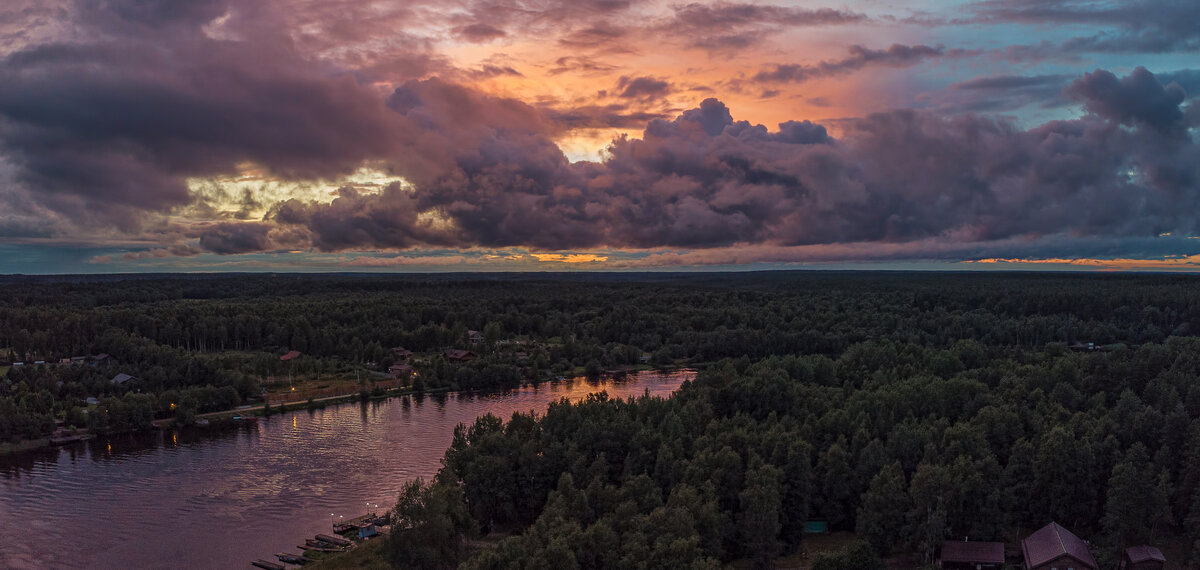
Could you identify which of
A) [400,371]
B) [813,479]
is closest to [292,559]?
[813,479]

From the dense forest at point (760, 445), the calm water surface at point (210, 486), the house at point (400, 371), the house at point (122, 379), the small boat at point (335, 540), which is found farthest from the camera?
the house at point (400, 371)

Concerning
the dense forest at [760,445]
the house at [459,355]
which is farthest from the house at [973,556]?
the house at [459,355]

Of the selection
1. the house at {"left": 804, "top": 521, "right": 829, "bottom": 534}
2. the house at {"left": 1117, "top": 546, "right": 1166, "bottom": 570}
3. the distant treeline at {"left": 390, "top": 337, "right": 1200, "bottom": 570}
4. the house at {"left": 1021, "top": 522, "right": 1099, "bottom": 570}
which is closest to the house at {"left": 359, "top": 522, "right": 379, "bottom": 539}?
the distant treeline at {"left": 390, "top": 337, "right": 1200, "bottom": 570}

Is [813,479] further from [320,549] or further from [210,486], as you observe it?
[210,486]

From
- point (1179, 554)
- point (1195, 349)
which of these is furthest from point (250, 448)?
point (1195, 349)

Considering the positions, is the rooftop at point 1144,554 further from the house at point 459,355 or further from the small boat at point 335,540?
the house at point 459,355

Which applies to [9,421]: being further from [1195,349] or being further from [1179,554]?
[1195,349]
